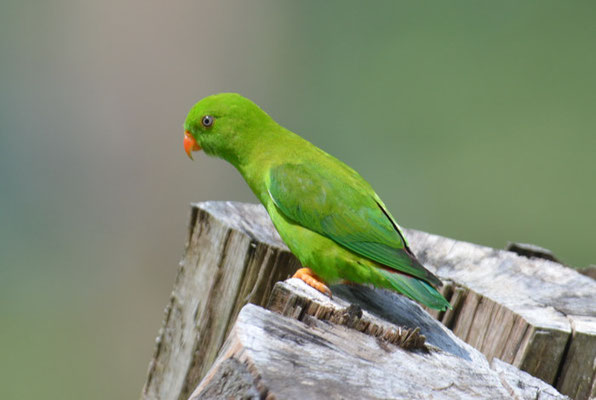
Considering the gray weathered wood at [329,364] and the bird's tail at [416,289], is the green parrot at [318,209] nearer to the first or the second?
the bird's tail at [416,289]

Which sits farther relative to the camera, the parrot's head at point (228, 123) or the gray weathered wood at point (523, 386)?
the parrot's head at point (228, 123)

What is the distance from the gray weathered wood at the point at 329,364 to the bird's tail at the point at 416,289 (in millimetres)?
238

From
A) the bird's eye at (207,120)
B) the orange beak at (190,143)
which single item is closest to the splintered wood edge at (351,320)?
the bird's eye at (207,120)

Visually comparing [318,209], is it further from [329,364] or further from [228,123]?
[329,364]

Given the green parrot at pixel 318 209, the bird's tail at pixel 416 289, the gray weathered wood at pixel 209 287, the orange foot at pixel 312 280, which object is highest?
the green parrot at pixel 318 209

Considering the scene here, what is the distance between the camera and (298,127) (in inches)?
408

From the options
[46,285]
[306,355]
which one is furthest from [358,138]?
[306,355]

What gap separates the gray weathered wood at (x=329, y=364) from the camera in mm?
1897

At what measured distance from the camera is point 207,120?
388 cm

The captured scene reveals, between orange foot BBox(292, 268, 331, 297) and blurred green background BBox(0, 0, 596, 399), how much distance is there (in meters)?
5.03

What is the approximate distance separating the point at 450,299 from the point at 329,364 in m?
1.77

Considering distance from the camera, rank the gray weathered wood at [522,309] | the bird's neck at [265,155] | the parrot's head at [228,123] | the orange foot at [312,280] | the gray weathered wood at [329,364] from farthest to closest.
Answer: the parrot's head at [228,123]
the bird's neck at [265,155]
the gray weathered wood at [522,309]
the orange foot at [312,280]
the gray weathered wood at [329,364]

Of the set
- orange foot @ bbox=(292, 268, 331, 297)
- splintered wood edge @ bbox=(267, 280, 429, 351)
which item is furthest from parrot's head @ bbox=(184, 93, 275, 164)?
splintered wood edge @ bbox=(267, 280, 429, 351)

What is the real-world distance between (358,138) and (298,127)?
105cm
